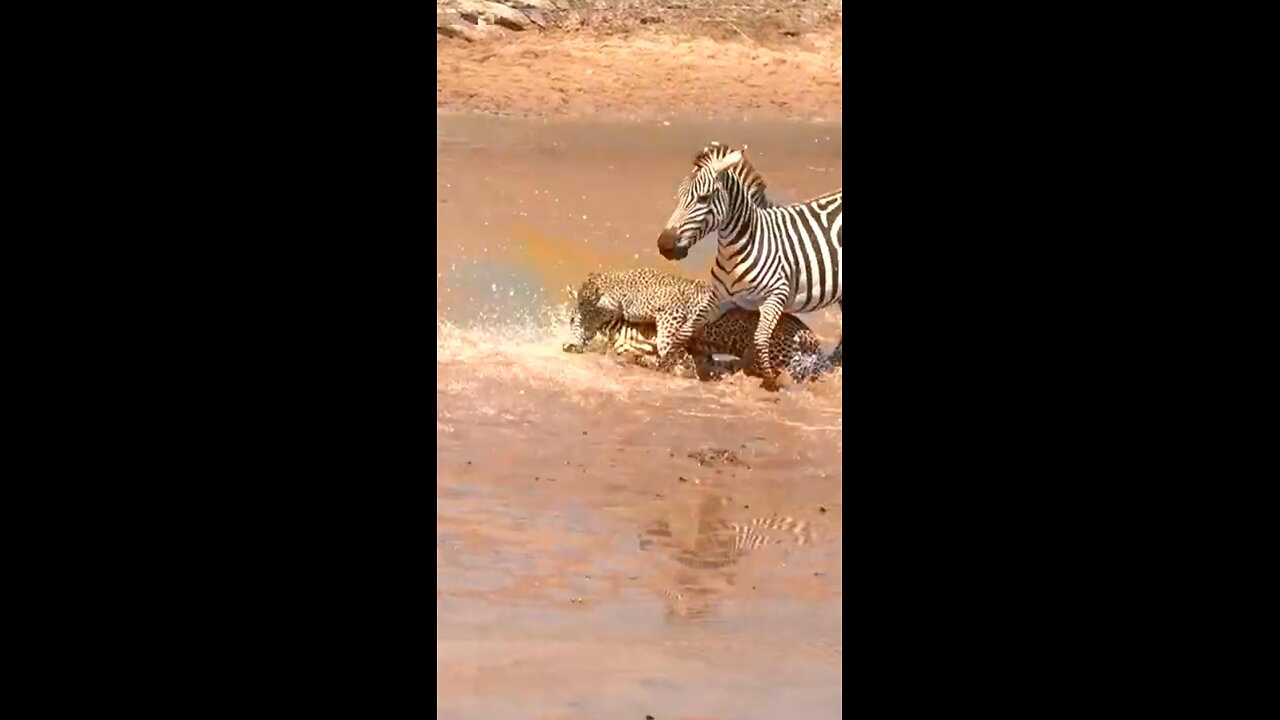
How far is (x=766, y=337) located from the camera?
5469 mm

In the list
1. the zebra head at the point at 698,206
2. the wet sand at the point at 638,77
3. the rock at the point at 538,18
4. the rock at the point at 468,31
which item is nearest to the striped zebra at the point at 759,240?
the zebra head at the point at 698,206

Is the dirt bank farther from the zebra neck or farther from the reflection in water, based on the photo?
the reflection in water

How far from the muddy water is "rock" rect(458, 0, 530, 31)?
31cm

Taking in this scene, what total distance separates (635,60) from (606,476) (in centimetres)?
130

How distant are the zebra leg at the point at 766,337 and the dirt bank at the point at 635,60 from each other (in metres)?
0.59

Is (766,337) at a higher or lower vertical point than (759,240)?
lower

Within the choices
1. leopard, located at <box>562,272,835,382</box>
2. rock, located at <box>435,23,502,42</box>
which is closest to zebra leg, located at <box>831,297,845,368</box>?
leopard, located at <box>562,272,835,382</box>

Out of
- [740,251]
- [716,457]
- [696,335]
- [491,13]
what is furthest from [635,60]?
[716,457]

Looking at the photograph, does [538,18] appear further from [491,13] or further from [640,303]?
[640,303]

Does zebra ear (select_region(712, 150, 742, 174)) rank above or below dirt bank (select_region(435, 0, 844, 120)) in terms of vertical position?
below

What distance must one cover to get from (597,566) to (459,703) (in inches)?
22.4

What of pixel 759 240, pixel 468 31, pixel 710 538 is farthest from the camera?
pixel 759 240

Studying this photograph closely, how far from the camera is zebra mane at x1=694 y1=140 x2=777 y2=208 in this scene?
5.42 m

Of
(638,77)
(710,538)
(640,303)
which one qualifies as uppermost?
(638,77)
